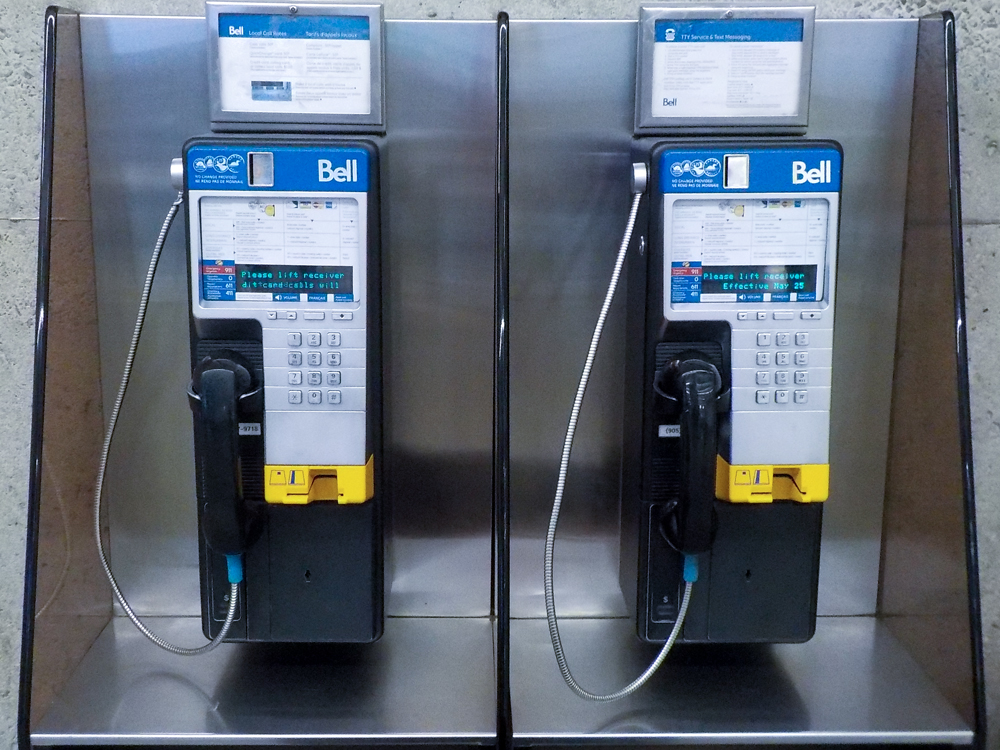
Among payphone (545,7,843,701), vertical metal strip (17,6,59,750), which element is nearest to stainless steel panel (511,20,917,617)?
payphone (545,7,843,701)

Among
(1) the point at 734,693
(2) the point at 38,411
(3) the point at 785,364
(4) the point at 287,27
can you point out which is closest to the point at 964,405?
(3) the point at 785,364

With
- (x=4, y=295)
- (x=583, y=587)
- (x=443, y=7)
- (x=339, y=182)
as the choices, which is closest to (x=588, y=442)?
(x=583, y=587)

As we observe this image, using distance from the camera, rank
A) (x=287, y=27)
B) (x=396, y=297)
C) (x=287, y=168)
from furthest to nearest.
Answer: (x=396, y=297) → (x=287, y=27) → (x=287, y=168)

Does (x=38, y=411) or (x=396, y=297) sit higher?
(x=396, y=297)

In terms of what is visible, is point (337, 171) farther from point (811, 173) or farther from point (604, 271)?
point (811, 173)

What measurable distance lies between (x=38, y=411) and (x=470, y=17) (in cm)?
79

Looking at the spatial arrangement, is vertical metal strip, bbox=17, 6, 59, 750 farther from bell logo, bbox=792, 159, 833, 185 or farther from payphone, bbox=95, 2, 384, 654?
bell logo, bbox=792, 159, 833, 185

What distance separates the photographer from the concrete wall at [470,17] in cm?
130

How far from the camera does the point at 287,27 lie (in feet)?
4.04

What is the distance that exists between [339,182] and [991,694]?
4.09ft

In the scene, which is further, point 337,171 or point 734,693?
point 734,693

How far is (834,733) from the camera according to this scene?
1.15 m

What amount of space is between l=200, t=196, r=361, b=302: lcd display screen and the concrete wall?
39 cm

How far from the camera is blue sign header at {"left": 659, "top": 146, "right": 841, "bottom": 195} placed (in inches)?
42.8
